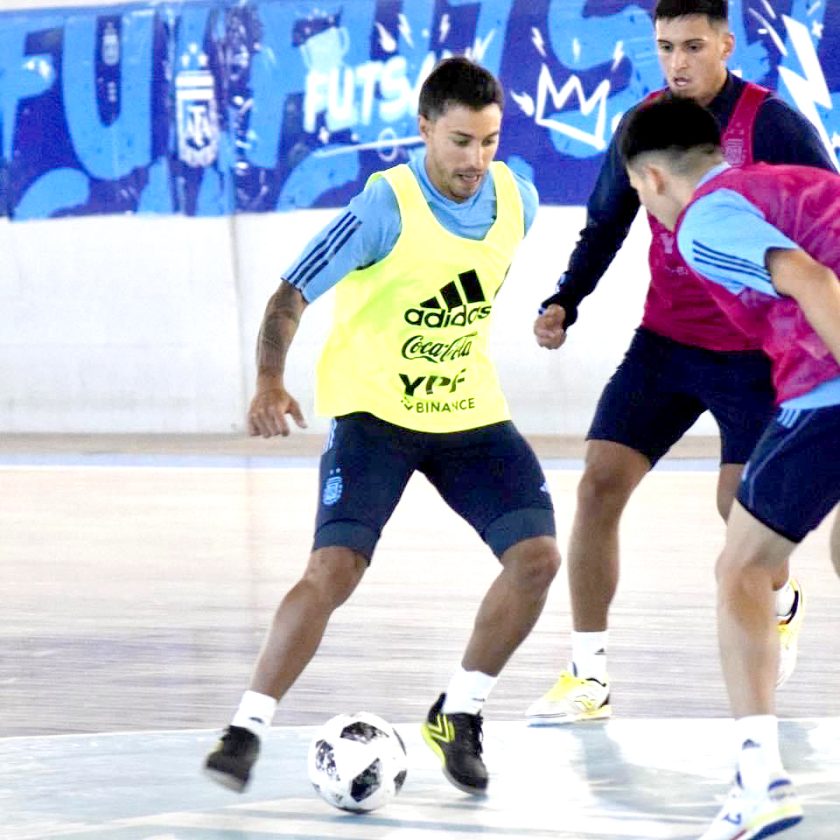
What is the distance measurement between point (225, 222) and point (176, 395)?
132 centimetres

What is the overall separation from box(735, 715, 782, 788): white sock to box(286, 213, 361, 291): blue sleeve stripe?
1.53m

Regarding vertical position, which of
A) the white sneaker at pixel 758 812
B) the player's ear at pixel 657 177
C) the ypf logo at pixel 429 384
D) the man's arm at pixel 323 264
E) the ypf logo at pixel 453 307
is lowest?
the white sneaker at pixel 758 812

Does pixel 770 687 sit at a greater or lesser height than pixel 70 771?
greater

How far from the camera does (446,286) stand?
186 inches

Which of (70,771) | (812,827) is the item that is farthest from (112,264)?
(812,827)

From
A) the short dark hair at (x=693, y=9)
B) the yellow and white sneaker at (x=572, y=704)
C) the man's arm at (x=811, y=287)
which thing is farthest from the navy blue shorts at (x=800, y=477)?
the short dark hair at (x=693, y=9)

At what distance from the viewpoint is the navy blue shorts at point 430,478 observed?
180 inches

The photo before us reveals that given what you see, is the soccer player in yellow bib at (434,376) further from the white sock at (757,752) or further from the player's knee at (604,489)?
the white sock at (757,752)

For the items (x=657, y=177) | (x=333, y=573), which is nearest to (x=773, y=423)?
(x=657, y=177)

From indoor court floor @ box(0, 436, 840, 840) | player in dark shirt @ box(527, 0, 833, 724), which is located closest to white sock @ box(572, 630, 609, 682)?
player in dark shirt @ box(527, 0, 833, 724)

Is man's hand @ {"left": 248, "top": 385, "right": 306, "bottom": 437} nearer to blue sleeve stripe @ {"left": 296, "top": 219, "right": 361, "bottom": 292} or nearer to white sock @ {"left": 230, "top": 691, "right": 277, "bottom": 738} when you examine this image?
blue sleeve stripe @ {"left": 296, "top": 219, "right": 361, "bottom": 292}

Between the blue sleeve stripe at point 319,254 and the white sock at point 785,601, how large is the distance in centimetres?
185

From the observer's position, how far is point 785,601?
5.56 m

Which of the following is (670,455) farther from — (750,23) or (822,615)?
(822,615)
